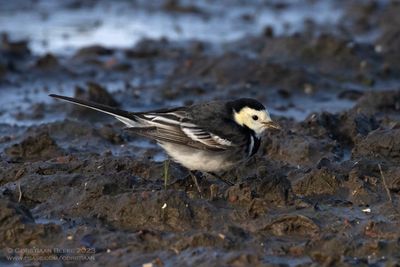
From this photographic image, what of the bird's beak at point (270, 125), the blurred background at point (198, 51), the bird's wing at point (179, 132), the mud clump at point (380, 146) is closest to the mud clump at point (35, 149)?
the bird's wing at point (179, 132)

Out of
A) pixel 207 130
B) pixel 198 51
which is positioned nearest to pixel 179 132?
pixel 207 130

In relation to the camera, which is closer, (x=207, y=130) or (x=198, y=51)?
(x=207, y=130)

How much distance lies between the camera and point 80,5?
836 inches

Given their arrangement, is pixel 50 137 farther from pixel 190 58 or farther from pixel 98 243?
pixel 190 58

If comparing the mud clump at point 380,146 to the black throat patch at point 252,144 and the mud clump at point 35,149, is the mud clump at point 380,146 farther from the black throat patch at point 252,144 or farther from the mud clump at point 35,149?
the mud clump at point 35,149

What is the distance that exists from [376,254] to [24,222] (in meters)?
2.99

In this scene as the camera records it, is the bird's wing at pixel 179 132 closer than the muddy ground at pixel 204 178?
No

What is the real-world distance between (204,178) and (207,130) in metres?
0.71

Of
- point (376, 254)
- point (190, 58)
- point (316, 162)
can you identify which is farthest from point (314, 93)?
point (376, 254)

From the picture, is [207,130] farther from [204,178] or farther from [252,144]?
[204,178]

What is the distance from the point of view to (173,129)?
8.98 meters

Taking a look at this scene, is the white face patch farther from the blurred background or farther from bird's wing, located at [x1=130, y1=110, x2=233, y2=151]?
the blurred background

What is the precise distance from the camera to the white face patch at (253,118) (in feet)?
30.0

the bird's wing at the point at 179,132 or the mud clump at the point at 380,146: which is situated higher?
the bird's wing at the point at 179,132
